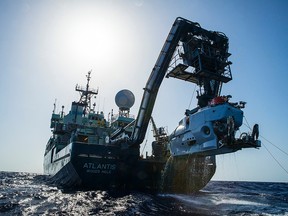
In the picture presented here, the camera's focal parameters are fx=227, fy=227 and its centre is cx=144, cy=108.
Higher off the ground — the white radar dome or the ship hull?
the white radar dome

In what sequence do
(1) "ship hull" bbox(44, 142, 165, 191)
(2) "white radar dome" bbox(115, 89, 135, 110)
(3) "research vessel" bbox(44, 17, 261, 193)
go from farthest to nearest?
1. (2) "white radar dome" bbox(115, 89, 135, 110)
2. (1) "ship hull" bbox(44, 142, 165, 191)
3. (3) "research vessel" bbox(44, 17, 261, 193)

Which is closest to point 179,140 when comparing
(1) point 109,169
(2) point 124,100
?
(1) point 109,169

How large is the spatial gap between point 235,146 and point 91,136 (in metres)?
20.6

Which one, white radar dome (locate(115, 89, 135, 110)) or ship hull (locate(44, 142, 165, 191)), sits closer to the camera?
ship hull (locate(44, 142, 165, 191))

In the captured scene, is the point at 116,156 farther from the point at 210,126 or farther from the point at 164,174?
the point at 210,126

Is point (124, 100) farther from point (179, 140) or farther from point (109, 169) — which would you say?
point (179, 140)

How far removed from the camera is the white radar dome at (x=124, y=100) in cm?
3728

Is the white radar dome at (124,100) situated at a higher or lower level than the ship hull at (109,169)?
higher

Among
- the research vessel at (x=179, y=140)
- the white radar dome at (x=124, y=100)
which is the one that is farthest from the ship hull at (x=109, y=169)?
the white radar dome at (x=124, y=100)

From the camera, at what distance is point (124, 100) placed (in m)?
37.4

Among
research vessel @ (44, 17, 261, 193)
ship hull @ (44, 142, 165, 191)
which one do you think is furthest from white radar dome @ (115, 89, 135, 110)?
ship hull @ (44, 142, 165, 191)

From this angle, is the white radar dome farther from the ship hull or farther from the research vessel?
the ship hull

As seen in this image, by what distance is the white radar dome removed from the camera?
37.3 metres

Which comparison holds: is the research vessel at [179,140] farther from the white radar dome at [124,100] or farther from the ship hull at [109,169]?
the white radar dome at [124,100]
